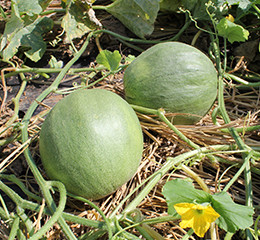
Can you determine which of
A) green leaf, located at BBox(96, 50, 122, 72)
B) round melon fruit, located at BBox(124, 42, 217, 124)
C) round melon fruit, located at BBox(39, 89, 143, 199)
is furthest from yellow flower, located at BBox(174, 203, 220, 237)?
green leaf, located at BBox(96, 50, 122, 72)

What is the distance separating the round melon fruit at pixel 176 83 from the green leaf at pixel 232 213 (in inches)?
29.1

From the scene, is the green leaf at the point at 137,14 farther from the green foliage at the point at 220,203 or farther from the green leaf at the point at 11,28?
the green foliage at the point at 220,203

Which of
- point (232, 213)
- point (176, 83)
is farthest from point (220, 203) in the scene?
point (176, 83)

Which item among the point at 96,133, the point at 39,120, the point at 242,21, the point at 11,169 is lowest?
the point at 11,169

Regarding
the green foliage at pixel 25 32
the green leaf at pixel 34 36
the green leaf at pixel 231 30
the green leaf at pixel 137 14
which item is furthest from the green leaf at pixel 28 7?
the green leaf at pixel 231 30

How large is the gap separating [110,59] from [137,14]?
67cm

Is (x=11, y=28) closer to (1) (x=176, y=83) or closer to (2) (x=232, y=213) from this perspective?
(1) (x=176, y=83)

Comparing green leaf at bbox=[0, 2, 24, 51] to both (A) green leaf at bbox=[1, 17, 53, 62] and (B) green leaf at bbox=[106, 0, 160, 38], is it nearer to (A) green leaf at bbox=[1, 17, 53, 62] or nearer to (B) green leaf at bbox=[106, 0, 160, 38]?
(A) green leaf at bbox=[1, 17, 53, 62]

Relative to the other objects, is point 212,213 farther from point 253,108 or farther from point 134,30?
point 134,30

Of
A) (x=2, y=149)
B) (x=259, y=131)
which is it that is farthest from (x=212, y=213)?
(x=2, y=149)

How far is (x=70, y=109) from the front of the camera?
61.2 inches

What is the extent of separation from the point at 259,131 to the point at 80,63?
4.89 feet

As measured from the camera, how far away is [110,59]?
2051 millimetres

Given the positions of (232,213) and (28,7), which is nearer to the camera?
(232,213)
